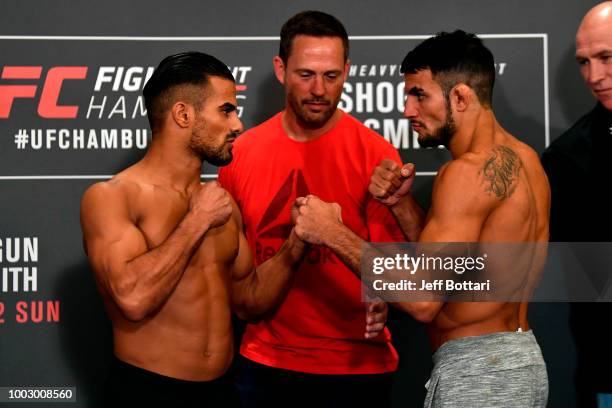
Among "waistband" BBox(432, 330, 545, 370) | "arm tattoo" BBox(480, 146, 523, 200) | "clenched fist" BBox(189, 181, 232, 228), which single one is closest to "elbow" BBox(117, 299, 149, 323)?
"clenched fist" BBox(189, 181, 232, 228)

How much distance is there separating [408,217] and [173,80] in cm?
74

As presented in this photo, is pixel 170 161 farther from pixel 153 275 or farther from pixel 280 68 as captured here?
pixel 280 68

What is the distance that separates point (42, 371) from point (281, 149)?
1.11 m

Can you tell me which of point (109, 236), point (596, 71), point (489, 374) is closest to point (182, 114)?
point (109, 236)

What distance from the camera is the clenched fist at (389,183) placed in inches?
88.5

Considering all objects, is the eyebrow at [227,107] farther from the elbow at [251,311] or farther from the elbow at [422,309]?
the elbow at [422,309]

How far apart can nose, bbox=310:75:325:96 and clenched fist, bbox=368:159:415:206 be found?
274 mm

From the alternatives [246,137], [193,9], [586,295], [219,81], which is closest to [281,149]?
[246,137]

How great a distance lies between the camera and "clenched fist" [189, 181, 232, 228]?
1996mm

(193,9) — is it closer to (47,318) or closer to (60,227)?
(60,227)

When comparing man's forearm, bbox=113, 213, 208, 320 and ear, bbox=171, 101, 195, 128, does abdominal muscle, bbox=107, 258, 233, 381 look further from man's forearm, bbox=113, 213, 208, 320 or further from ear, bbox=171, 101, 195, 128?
ear, bbox=171, 101, 195, 128

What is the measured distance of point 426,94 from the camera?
2.12 metres

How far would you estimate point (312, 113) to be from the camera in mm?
2389

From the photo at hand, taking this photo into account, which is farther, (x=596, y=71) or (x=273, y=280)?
(x=596, y=71)
